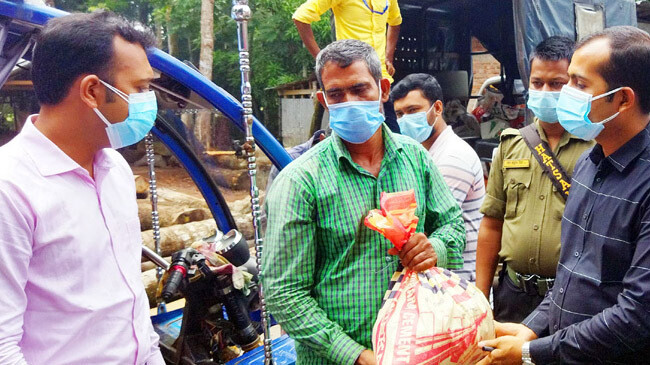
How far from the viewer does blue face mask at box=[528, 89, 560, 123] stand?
8.03 ft

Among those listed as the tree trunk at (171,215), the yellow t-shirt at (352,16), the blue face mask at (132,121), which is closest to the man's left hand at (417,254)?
the blue face mask at (132,121)

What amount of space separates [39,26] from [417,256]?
1979mm

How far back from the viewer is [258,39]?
13820 mm

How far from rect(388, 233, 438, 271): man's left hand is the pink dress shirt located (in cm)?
84

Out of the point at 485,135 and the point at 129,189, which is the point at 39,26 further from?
the point at 485,135

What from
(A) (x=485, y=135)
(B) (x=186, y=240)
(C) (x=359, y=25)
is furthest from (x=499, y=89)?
(B) (x=186, y=240)

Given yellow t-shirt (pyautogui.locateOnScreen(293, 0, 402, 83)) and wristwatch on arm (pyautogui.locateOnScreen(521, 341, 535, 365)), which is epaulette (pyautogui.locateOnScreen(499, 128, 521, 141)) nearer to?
wristwatch on arm (pyautogui.locateOnScreen(521, 341, 535, 365))

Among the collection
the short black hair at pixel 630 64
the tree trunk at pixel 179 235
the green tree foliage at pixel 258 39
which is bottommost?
the tree trunk at pixel 179 235

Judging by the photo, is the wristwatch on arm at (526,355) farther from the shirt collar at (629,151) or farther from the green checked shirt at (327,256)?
the shirt collar at (629,151)

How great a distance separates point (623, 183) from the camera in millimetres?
1646

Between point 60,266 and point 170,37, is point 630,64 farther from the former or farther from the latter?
point 170,37

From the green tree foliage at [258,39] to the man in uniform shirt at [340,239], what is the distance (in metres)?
10.6

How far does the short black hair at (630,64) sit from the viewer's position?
168 centimetres

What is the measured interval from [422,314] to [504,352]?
1.16ft
